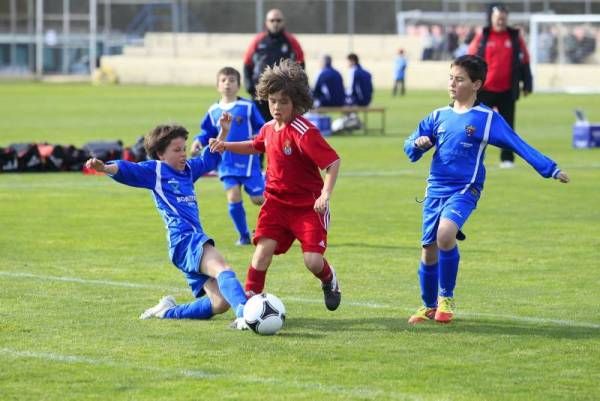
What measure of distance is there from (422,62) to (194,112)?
75.6 ft

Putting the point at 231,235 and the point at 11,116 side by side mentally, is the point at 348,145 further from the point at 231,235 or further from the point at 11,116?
the point at 231,235

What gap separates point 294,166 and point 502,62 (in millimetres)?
12908

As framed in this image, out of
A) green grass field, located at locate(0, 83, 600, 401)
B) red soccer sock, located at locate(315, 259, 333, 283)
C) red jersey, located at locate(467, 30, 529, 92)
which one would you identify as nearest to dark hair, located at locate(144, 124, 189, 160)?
green grass field, located at locate(0, 83, 600, 401)

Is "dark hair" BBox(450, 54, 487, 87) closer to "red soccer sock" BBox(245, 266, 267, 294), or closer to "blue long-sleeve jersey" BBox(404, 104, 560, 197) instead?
"blue long-sleeve jersey" BBox(404, 104, 560, 197)

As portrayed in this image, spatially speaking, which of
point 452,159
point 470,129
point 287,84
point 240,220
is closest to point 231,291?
point 287,84

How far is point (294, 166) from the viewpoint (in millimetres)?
9234

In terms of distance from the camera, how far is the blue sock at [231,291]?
8914 mm

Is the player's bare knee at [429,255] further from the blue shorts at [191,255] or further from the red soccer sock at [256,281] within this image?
the blue shorts at [191,255]

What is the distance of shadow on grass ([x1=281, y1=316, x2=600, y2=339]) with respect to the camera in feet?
29.3

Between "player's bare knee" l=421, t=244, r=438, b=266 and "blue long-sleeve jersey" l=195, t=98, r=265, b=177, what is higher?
"blue long-sleeve jersey" l=195, t=98, r=265, b=177

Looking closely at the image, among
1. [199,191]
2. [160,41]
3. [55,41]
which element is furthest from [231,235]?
[55,41]

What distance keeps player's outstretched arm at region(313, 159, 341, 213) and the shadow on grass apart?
78 cm

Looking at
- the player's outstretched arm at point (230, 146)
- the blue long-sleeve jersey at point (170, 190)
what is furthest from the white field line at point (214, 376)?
the player's outstretched arm at point (230, 146)

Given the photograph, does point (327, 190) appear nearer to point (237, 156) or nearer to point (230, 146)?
point (230, 146)
